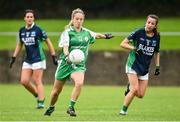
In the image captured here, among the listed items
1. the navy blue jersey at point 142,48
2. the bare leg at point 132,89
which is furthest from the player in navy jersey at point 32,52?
the bare leg at point 132,89

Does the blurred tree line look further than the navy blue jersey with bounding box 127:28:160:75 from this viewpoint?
Yes

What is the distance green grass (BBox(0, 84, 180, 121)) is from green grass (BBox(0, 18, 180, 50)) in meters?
4.79

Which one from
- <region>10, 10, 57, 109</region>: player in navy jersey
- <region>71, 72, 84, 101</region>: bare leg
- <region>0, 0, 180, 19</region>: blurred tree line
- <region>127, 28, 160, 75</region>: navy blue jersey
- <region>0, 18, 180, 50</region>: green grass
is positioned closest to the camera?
<region>71, 72, 84, 101</region>: bare leg

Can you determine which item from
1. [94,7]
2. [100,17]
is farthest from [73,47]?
[100,17]

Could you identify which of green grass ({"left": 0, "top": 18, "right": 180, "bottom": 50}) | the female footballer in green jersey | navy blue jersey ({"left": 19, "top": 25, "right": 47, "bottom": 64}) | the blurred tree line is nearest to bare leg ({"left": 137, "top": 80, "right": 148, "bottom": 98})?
the female footballer in green jersey

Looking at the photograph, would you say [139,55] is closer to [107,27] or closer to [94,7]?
[107,27]

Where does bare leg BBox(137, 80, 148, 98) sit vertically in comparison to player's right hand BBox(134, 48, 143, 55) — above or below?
below

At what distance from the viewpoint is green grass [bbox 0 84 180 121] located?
646 inches

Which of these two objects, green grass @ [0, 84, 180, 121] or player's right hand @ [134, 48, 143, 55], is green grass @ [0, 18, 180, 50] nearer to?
green grass @ [0, 84, 180, 121]

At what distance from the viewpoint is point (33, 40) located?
19.9 metres

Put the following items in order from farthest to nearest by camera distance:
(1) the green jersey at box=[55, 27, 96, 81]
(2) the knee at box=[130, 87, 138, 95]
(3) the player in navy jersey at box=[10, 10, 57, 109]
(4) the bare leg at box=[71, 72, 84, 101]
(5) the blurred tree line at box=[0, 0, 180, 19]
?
1. (5) the blurred tree line at box=[0, 0, 180, 19]
2. (3) the player in navy jersey at box=[10, 10, 57, 109]
3. (2) the knee at box=[130, 87, 138, 95]
4. (1) the green jersey at box=[55, 27, 96, 81]
5. (4) the bare leg at box=[71, 72, 84, 101]

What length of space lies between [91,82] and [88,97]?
591 centimetres

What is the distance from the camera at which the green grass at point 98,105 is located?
1641 cm

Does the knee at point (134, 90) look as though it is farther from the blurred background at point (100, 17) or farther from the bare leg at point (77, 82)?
the blurred background at point (100, 17)
